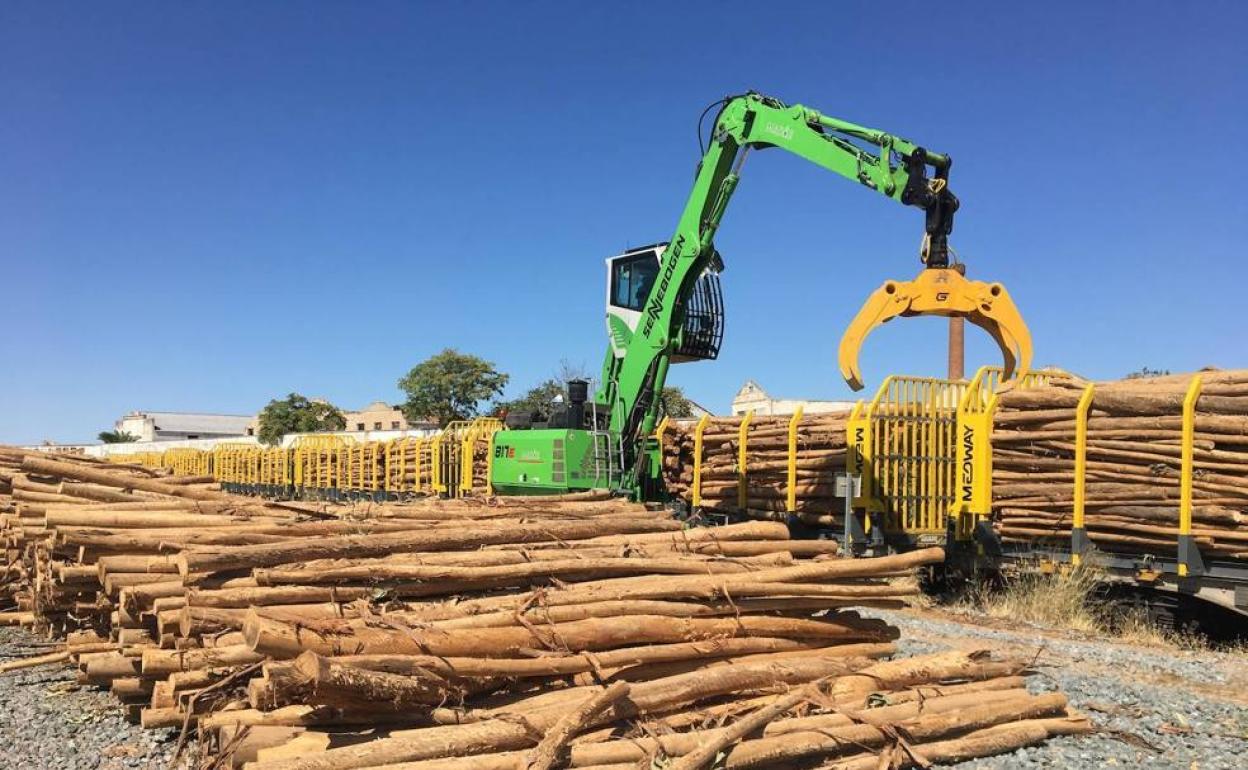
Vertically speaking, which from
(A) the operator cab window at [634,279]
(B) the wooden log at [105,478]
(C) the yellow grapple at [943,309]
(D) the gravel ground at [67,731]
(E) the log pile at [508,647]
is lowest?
(D) the gravel ground at [67,731]

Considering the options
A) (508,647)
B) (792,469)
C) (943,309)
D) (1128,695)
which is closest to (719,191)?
(792,469)

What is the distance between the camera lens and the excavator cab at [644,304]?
529 inches

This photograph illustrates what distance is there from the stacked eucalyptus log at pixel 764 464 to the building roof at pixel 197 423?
10539cm

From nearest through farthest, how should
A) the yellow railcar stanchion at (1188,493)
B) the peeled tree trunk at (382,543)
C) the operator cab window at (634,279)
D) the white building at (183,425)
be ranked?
the peeled tree trunk at (382,543) < the yellow railcar stanchion at (1188,493) < the operator cab window at (634,279) < the white building at (183,425)

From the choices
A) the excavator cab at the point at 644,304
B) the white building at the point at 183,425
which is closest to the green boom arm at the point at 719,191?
the excavator cab at the point at 644,304

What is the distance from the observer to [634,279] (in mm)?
14672

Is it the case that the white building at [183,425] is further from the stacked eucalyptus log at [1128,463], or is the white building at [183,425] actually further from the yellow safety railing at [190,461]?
the stacked eucalyptus log at [1128,463]

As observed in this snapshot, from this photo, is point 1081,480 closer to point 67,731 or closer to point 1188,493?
point 1188,493

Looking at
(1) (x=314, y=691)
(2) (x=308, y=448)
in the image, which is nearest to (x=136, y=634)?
(1) (x=314, y=691)

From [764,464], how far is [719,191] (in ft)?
13.5

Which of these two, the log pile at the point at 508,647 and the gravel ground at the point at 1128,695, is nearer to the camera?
the log pile at the point at 508,647

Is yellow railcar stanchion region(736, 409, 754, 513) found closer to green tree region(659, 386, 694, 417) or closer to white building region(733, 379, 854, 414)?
white building region(733, 379, 854, 414)

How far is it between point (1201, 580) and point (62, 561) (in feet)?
33.7

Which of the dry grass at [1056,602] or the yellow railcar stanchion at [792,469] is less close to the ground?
the yellow railcar stanchion at [792,469]
